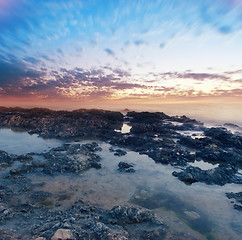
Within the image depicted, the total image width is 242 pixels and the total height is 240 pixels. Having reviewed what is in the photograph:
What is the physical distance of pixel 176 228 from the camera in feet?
27.2

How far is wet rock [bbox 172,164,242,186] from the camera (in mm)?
13289

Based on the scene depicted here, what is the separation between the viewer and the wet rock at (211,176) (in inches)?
523

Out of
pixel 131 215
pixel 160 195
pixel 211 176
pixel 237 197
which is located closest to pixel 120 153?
pixel 160 195

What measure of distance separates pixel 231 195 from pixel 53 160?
1439 centimetres

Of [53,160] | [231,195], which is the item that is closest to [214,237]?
[231,195]

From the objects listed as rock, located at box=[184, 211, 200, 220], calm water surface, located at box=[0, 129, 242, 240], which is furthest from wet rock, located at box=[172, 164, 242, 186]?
rock, located at box=[184, 211, 200, 220]

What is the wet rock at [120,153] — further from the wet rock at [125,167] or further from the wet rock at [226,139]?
the wet rock at [226,139]

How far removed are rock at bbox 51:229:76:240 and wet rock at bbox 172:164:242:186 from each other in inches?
384

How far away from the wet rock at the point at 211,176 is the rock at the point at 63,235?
976 centimetres

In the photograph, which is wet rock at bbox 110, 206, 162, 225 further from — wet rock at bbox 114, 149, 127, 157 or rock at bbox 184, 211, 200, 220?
wet rock at bbox 114, 149, 127, 157

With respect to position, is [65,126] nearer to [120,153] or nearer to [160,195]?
[120,153]

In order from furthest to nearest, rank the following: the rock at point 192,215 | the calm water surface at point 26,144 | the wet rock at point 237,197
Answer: the calm water surface at point 26,144, the wet rock at point 237,197, the rock at point 192,215

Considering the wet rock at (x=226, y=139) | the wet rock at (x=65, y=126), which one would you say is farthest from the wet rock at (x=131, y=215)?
the wet rock at (x=65, y=126)

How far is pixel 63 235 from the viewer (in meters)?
6.37
